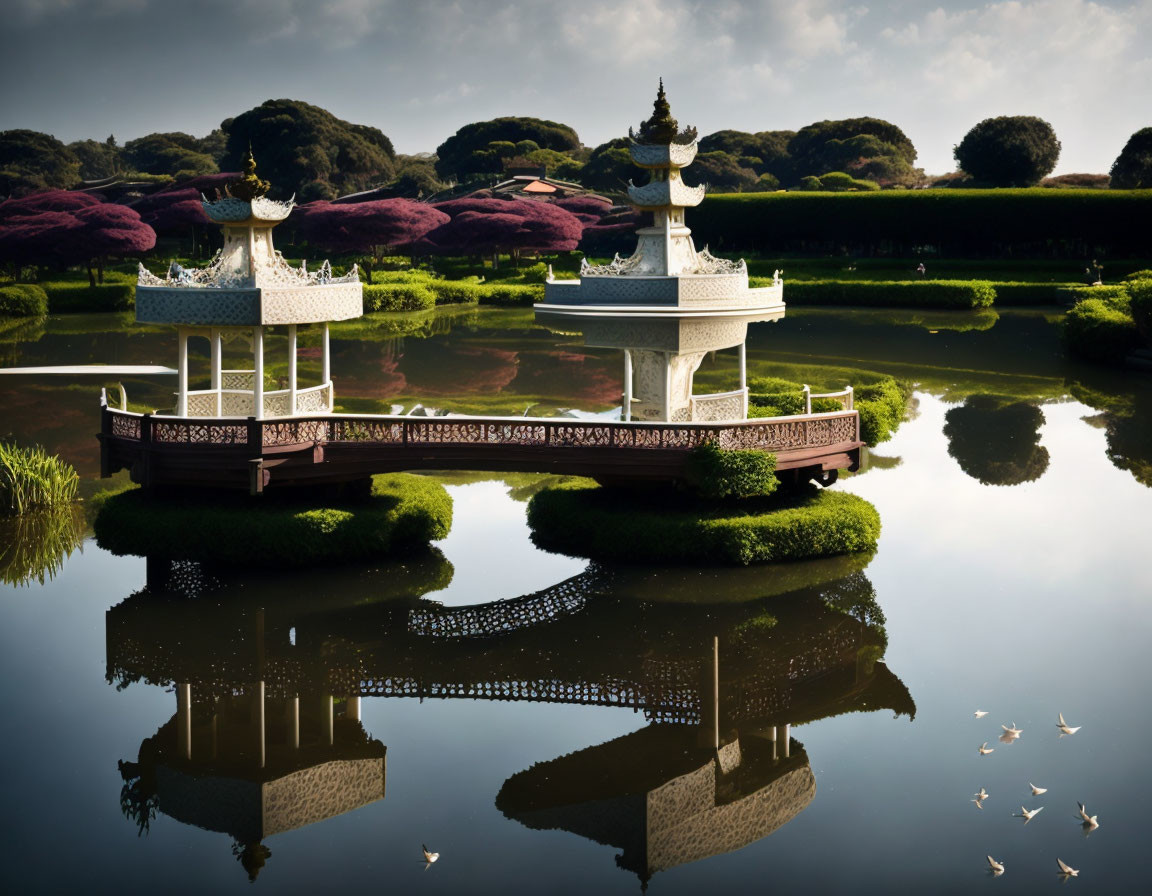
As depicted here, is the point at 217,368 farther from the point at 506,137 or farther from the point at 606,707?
the point at 506,137

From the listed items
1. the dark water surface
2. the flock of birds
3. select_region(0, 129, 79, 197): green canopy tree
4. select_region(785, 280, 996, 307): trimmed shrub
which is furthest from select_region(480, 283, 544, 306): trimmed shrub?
select_region(0, 129, 79, 197): green canopy tree

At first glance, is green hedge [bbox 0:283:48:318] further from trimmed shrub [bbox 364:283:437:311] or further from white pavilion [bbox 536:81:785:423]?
white pavilion [bbox 536:81:785:423]

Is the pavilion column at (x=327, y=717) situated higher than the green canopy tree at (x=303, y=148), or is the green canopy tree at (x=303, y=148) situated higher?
the green canopy tree at (x=303, y=148)

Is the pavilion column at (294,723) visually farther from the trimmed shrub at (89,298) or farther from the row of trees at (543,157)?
the row of trees at (543,157)

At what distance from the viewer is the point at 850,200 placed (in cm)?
7475

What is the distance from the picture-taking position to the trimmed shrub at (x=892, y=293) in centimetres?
6059

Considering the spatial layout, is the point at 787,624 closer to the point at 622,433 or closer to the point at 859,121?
the point at 622,433

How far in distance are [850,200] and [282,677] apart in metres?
63.8

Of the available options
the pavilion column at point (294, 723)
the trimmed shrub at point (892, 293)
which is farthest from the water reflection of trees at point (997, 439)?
the trimmed shrub at point (892, 293)

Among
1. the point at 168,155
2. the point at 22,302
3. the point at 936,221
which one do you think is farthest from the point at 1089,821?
the point at 168,155

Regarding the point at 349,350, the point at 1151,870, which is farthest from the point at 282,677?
the point at 349,350

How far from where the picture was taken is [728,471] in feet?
65.2

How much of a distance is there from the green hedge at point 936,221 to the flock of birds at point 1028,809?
193 ft

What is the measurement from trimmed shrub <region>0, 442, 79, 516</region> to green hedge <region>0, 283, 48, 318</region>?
35918 mm
